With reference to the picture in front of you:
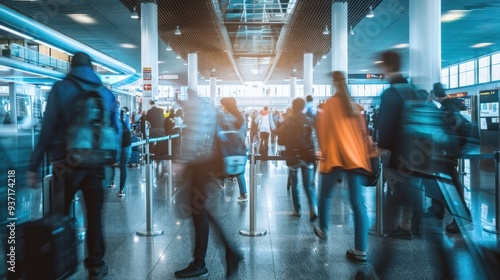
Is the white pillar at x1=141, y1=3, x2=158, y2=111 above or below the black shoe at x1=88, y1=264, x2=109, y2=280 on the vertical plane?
above

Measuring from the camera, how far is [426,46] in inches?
345

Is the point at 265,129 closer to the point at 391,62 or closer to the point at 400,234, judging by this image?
the point at 400,234

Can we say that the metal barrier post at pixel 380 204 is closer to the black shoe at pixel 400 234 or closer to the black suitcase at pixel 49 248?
the black shoe at pixel 400 234

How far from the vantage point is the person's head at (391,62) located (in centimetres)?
332

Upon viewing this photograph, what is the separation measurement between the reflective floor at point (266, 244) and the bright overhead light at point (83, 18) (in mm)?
11577

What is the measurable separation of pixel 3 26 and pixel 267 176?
9.24 meters

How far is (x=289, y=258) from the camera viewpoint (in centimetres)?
419

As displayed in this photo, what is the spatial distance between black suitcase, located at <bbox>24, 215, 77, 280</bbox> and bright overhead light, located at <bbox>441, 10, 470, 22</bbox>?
17.6 metres

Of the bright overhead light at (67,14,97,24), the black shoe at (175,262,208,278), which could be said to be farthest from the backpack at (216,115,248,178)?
the bright overhead light at (67,14,97,24)

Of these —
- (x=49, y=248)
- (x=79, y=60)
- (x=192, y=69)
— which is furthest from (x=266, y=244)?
(x=192, y=69)

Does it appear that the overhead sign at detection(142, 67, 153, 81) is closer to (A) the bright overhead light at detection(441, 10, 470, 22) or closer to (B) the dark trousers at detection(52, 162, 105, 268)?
(B) the dark trousers at detection(52, 162, 105, 268)

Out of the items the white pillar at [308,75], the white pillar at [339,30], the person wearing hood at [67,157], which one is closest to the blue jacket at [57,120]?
the person wearing hood at [67,157]

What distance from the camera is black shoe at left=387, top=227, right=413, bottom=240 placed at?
4.93 meters

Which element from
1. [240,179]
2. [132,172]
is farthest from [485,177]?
[132,172]
